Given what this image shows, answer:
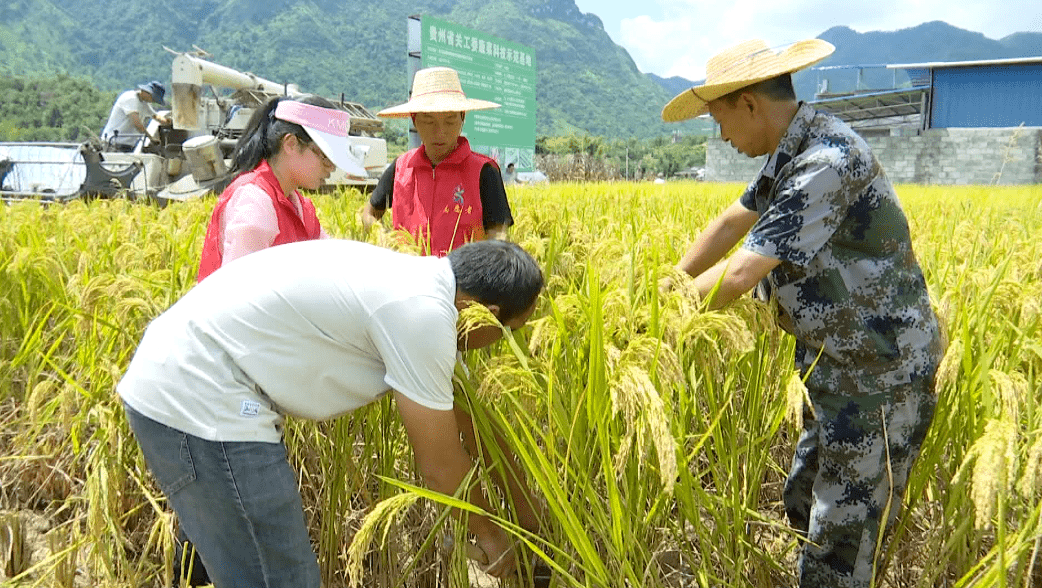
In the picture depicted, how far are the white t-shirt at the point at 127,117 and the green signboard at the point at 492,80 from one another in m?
4.06

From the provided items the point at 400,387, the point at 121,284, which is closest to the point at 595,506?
the point at 400,387

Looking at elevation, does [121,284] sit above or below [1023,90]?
below

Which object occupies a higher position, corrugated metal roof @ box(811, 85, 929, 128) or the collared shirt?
corrugated metal roof @ box(811, 85, 929, 128)

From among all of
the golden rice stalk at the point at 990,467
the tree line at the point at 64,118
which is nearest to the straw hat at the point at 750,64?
the golden rice stalk at the point at 990,467

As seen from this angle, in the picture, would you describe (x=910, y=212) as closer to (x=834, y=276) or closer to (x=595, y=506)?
(x=834, y=276)

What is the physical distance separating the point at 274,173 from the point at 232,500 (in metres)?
1.05

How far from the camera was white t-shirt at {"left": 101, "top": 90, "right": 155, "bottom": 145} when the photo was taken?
8.78m

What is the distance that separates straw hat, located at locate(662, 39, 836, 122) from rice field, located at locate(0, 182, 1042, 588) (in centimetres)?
43

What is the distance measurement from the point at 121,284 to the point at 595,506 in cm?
139

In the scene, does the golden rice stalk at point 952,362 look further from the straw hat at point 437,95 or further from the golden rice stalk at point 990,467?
the straw hat at point 437,95

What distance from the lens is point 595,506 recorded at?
1.25 meters

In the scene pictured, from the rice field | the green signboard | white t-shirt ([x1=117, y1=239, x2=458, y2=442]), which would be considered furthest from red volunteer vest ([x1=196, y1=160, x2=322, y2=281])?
the green signboard

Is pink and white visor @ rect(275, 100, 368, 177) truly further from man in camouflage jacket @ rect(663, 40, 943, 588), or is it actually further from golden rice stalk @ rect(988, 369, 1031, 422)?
golden rice stalk @ rect(988, 369, 1031, 422)

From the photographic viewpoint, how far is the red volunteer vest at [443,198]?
2.79 meters
